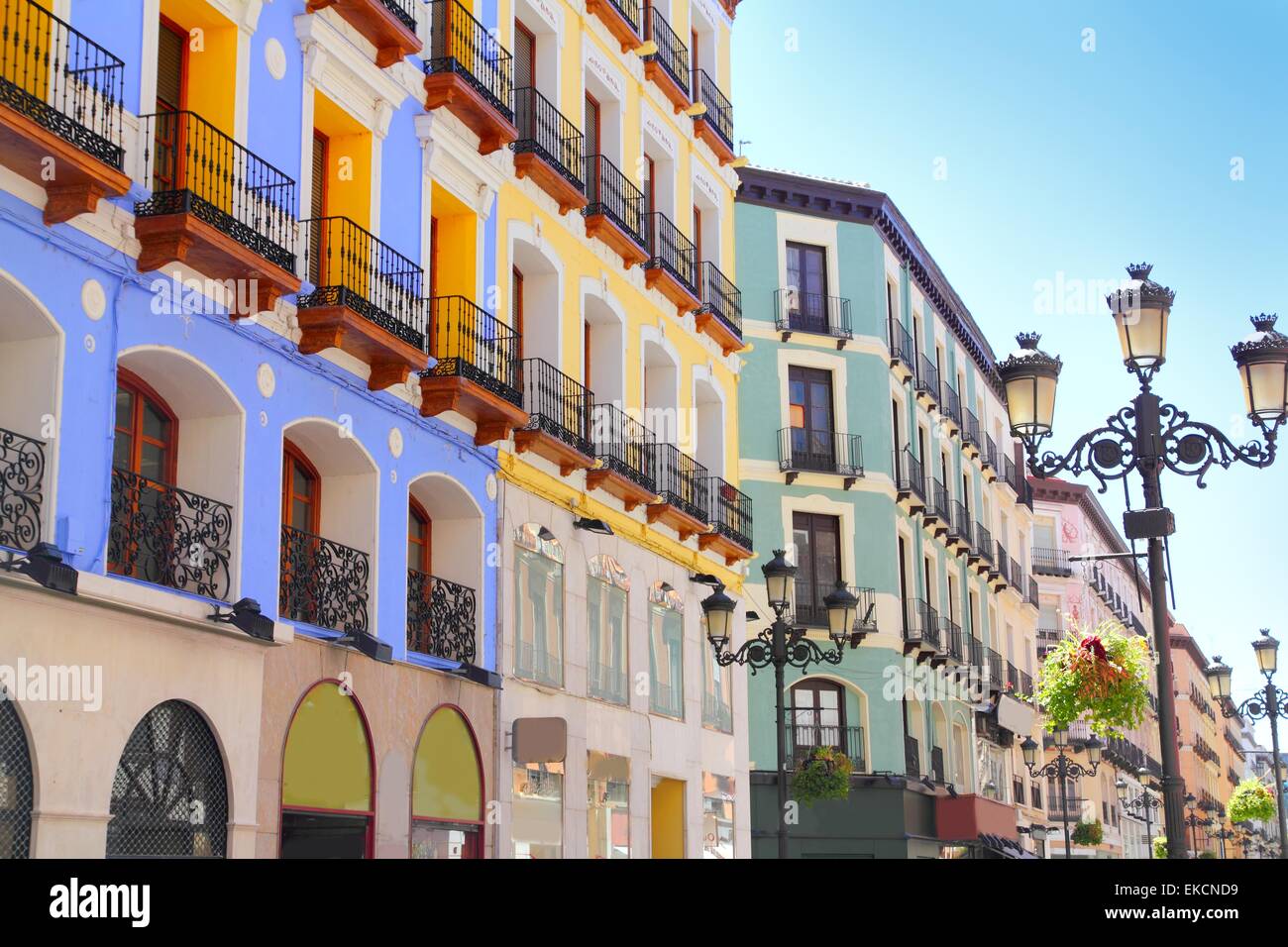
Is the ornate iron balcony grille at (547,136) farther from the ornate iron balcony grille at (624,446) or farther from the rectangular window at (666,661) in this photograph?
the rectangular window at (666,661)

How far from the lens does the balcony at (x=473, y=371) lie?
720 inches

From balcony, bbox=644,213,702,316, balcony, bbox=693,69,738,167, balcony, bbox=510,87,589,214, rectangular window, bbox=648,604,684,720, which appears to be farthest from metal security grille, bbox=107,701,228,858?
balcony, bbox=693,69,738,167

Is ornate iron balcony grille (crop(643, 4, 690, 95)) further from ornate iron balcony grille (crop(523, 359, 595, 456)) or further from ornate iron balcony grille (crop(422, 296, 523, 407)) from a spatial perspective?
ornate iron balcony grille (crop(422, 296, 523, 407))

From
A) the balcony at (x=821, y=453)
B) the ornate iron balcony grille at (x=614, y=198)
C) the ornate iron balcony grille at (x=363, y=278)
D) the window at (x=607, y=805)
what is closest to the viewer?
the ornate iron balcony grille at (x=363, y=278)

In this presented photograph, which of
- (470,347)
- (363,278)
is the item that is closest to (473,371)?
(470,347)

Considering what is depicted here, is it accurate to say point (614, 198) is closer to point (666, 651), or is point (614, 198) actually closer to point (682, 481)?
point (682, 481)

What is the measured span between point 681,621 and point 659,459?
8.62ft

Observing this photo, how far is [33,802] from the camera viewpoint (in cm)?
1164

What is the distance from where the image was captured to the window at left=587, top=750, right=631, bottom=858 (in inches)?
835

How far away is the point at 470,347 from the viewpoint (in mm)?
19094

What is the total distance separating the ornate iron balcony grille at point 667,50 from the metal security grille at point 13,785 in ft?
56.9

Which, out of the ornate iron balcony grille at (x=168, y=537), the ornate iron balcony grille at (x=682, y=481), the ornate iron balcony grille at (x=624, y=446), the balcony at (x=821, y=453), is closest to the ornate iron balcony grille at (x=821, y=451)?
the balcony at (x=821, y=453)
